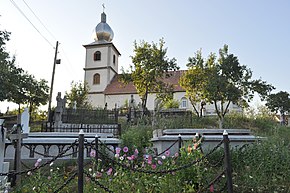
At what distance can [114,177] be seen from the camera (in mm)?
4051

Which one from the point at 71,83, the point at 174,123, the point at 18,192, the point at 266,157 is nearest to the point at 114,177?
the point at 18,192

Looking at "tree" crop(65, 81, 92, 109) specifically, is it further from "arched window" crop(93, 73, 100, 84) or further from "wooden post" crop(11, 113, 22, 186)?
"wooden post" crop(11, 113, 22, 186)

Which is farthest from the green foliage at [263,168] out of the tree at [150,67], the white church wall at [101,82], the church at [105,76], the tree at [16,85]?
the white church wall at [101,82]

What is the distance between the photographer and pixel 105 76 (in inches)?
1731

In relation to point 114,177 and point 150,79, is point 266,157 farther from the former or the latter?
point 150,79

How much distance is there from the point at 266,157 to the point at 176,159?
1552 mm

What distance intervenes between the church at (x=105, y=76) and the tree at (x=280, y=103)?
54.1 ft

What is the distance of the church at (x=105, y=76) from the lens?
4172 cm

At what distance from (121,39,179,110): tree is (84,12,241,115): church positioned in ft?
51.8

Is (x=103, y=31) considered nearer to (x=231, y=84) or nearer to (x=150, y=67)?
(x=150, y=67)

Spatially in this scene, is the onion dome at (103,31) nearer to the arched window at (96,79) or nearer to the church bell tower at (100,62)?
the church bell tower at (100,62)

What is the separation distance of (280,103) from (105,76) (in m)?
27.3

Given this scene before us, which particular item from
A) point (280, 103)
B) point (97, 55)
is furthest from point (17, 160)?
point (97, 55)

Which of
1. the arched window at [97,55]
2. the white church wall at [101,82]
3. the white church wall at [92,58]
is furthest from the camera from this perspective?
the arched window at [97,55]
